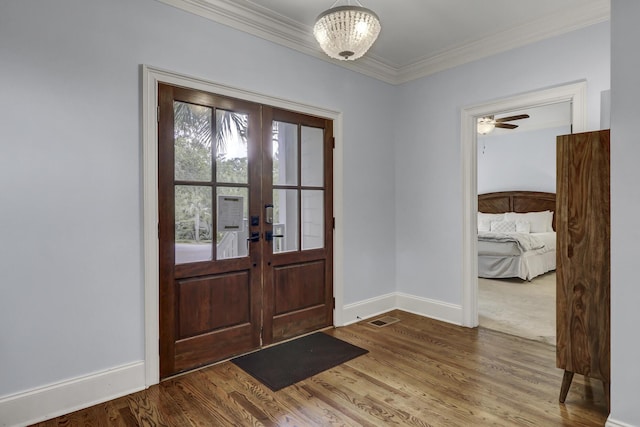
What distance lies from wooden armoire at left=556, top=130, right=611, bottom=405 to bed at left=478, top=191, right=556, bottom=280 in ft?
12.3

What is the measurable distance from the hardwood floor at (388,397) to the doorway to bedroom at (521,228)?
→ 0.98 meters

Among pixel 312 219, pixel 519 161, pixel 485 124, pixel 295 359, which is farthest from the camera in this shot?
pixel 519 161

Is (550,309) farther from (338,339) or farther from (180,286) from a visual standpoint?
(180,286)

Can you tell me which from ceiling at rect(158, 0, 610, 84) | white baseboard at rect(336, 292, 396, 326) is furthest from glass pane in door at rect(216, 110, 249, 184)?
white baseboard at rect(336, 292, 396, 326)

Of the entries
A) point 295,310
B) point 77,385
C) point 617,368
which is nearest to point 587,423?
point 617,368

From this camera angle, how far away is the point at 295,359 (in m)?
2.82

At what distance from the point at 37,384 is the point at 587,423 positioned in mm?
3137

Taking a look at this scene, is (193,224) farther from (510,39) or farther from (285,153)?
(510,39)

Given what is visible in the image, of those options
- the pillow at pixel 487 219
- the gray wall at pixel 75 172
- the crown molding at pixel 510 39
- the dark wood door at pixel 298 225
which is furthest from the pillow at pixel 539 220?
the gray wall at pixel 75 172

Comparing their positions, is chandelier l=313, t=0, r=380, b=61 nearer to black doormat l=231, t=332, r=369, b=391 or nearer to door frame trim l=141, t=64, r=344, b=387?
door frame trim l=141, t=64, r=344, b=387

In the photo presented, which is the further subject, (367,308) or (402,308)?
(402,308)

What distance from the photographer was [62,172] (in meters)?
2.10

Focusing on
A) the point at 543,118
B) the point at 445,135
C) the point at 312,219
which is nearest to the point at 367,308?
the point at 312,219

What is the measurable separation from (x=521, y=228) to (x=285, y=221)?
5.70 metres
